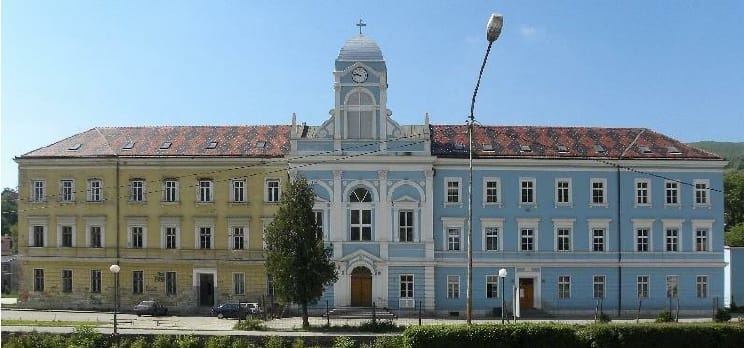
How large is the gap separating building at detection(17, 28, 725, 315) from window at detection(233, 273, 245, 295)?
0.40ft

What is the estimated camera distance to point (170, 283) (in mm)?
43000

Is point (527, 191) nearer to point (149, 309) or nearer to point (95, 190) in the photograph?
point (149, 309)

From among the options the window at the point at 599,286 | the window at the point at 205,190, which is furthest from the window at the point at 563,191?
the window at the point at 205,190

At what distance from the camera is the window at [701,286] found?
1674 inches

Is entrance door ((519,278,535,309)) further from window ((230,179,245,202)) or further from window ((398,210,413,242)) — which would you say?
window ((230,179,245,202))

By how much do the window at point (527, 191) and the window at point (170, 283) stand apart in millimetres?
18927

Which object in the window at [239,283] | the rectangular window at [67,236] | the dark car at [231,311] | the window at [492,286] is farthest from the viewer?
the rectangular window at [67,236]

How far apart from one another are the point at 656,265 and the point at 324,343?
21129 mm

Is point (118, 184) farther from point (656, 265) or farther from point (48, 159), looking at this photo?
point (656, 265)

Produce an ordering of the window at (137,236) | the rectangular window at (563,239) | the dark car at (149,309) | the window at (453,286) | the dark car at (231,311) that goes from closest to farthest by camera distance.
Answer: the dark car at (231,311)
the dark car at (149,309)
the window at (453,286)
the rectangular window at (563,239)
the window at (137,236)

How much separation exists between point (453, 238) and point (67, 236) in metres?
20.9

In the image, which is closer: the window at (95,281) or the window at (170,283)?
the window at (170,283)

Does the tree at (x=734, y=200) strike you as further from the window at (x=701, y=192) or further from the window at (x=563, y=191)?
the window at (x=563, y=191)

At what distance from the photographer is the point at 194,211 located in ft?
141
